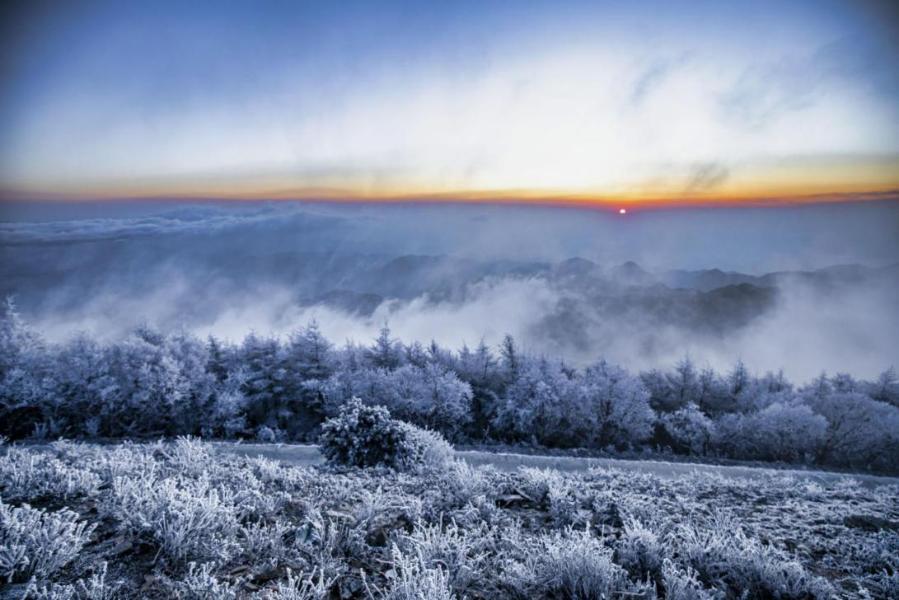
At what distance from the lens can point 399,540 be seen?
455 centimetres

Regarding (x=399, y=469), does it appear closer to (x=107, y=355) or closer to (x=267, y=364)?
(x=267, y=364)

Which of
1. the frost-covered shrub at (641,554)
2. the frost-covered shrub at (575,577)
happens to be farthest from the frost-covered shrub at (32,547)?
the frost-covered shrub at (641,554)

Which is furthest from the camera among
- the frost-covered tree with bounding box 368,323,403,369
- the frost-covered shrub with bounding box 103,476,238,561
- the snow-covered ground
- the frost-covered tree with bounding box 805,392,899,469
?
the frost-covered tree with bounding box 368,323,403,369

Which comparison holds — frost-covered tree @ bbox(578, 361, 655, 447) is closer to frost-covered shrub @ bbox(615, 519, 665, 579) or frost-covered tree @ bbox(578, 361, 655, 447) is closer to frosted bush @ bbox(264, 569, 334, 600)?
frost-covered shrub @ bbox(615, 519, 665, 579)

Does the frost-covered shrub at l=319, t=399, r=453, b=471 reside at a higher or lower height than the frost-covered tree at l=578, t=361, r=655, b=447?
higher

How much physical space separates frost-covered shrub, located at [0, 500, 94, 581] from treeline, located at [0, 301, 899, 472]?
13.6 meters

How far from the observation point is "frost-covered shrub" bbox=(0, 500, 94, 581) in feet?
11.0

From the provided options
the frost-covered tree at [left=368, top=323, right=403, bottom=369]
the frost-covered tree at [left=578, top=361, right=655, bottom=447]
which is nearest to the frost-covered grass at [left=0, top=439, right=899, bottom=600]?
the frost-covered tree at [left=578, top=361, right=655, bottom=447]

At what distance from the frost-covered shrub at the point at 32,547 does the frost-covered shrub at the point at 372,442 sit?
19.4ft

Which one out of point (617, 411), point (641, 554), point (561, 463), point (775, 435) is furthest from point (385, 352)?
point (641, 554)

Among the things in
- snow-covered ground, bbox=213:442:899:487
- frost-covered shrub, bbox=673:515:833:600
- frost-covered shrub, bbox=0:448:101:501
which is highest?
frost-covered shrub, bbox=0:448:101:501

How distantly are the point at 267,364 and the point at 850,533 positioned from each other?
2064 cm

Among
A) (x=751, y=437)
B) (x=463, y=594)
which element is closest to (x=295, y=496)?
(x=463, y=594)

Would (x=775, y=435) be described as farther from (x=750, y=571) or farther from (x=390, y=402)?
(x=750, y=571)
